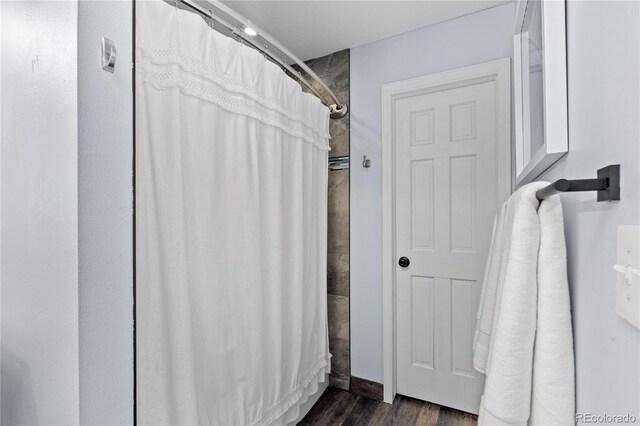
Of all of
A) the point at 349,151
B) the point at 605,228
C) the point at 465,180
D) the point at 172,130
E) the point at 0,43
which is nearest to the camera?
the point at 605,228

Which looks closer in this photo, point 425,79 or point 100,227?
point 100,227

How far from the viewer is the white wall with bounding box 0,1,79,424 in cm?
65

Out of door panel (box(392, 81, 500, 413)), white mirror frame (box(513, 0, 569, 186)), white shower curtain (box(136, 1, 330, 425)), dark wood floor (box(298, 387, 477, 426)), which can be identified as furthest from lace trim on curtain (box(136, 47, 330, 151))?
dark wood floor (box(298, 387, 477, 426))

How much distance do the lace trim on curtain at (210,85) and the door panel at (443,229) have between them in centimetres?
86

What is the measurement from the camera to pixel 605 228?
1.74 ft

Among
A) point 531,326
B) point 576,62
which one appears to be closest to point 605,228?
point 531,326

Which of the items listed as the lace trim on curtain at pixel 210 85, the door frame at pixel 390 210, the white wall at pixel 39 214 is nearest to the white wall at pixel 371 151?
the door frame at pixel 390 210

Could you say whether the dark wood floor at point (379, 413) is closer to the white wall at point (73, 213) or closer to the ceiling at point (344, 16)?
the white wall at point (73, 213)

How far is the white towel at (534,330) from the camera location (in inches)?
25.1

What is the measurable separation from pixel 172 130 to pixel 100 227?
49 centimetres

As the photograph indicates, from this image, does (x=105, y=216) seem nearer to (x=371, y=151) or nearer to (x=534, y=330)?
(x=534, y=330)

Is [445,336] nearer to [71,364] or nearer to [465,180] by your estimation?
[465,180]

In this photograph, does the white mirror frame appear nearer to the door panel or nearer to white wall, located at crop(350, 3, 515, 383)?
the door panel

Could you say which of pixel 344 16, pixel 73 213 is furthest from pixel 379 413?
pixel 344 16
